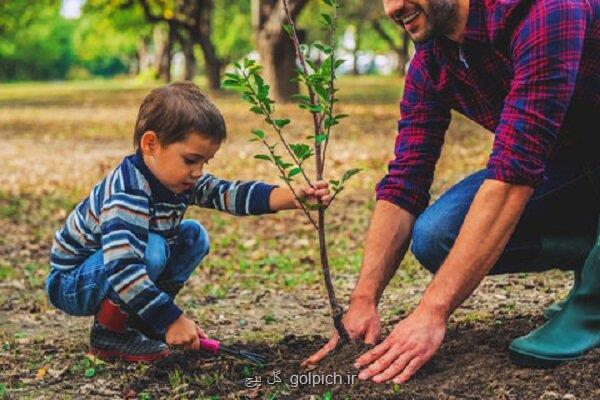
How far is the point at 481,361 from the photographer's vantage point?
334 cm

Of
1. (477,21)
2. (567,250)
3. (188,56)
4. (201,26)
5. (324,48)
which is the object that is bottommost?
(188,56)

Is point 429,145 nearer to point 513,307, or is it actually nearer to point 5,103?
point 513,307

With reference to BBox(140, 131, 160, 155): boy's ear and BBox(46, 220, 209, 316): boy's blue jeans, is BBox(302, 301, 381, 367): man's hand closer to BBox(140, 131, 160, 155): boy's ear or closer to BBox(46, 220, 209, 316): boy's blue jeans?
BBox(46, 220, 209, 316): boy's blue jeans

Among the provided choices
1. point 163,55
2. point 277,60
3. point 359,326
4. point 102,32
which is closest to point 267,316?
point 359,326

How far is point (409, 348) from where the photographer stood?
312 centimetres

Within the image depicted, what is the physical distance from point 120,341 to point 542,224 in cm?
173

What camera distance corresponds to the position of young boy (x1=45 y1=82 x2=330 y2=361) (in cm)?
342

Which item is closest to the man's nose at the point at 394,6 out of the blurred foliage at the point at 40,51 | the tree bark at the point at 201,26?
the tree bark at the point at 201,26

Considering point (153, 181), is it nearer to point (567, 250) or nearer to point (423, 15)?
point (423, 15)

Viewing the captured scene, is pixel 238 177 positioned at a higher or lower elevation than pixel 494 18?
lower

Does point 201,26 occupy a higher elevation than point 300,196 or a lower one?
higher

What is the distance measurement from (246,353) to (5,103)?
2431 cm

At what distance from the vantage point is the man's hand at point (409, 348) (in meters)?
3.09

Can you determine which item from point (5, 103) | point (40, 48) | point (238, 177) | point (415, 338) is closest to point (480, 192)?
point (415, 338)
